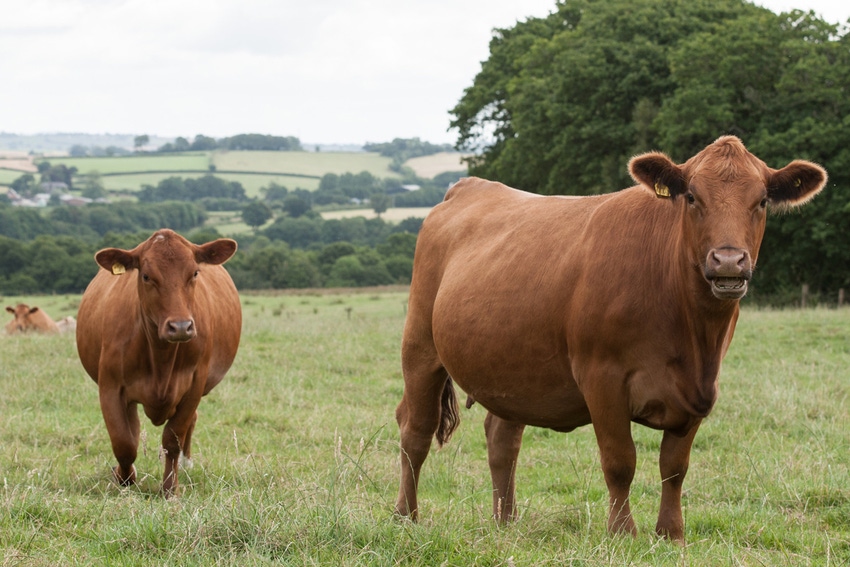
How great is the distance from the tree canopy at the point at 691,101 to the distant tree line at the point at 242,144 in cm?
13515

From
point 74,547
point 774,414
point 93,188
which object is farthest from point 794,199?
point 93,188

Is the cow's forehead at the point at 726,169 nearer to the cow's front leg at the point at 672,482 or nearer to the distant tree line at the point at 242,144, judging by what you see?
the cow's front leg at the point at 672,482

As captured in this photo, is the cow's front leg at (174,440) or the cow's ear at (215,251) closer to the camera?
the cow's front leg at (174,440)

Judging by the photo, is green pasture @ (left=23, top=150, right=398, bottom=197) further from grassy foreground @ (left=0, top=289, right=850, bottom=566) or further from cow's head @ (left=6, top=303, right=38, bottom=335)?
grassy foreground @ (left=0, top=289, right=850, bottom=566)

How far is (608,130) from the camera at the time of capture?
31812mm

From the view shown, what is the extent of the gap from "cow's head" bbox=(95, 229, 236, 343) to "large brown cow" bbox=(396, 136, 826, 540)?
88.0 inches

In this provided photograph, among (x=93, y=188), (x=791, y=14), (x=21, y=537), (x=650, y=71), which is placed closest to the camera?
(x=21, y=537)

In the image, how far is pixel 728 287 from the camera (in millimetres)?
4695

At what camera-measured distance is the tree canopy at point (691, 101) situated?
92.5ft

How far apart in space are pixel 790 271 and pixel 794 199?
2792cm

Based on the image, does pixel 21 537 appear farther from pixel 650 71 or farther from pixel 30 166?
pixel 30 166

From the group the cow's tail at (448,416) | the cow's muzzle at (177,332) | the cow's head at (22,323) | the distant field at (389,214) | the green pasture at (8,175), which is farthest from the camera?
the green pasture at (8,175)

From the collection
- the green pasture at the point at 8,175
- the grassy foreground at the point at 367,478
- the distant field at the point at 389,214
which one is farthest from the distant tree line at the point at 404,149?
the grassy foreground at the point at 367,478

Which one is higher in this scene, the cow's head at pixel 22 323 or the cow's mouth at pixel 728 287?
the cow's mouth at pixel 728 287
